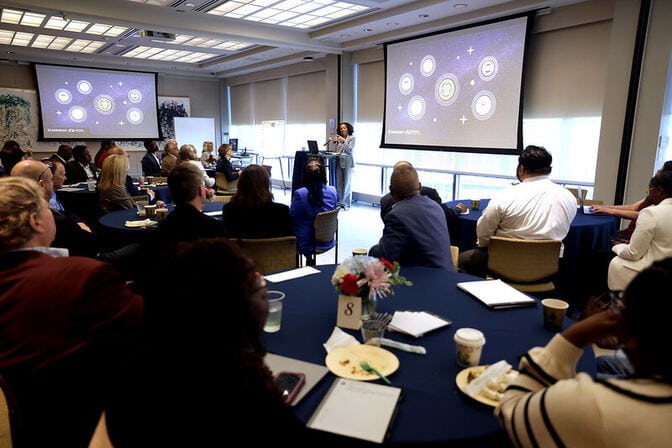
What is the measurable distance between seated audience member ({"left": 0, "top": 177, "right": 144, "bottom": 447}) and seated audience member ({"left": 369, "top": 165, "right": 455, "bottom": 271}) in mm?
1350

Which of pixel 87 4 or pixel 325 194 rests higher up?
pixel 87 4

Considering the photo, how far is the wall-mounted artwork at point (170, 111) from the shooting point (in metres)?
12.6

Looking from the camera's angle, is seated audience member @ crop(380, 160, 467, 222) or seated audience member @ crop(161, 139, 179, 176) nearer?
seated audience member @ crop(380, 160, 467, 222)

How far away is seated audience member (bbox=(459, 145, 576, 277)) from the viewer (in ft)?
9.93

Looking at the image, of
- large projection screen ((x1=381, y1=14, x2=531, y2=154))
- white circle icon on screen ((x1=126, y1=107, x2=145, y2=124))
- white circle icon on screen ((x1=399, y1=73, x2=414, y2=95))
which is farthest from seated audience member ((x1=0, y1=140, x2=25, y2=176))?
white circle icon on screen ((x1=399, y1=73, x2=414, y2=95))

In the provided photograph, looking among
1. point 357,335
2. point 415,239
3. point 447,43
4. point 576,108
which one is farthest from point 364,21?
point 357,335

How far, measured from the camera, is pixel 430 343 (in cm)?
151

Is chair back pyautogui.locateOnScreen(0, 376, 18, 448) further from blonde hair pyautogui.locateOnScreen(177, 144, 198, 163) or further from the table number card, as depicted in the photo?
blonde hair pyautogui.locateOnScreen(177, 144, 198, 163)

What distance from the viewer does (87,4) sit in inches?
237

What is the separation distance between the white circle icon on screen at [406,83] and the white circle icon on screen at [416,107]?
21 cm

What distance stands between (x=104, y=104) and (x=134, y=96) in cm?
80

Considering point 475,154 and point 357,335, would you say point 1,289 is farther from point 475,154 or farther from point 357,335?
point 475,154

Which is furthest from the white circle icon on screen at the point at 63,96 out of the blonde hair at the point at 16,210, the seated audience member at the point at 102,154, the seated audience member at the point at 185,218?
the blonde hair at the point at 16,210

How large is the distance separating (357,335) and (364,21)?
6505mm
